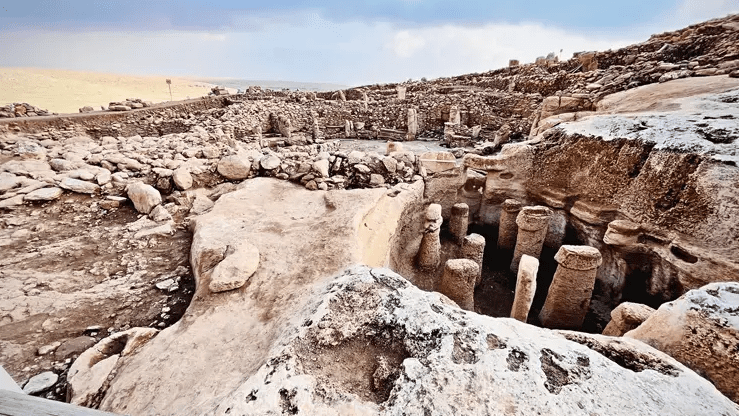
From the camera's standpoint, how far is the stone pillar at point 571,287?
391cm

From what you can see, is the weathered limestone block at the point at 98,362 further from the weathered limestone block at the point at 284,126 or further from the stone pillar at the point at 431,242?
the weathered limestone block at the point at 284,126

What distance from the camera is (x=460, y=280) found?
3.91m

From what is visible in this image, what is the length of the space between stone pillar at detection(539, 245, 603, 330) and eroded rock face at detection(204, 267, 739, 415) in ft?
7.64

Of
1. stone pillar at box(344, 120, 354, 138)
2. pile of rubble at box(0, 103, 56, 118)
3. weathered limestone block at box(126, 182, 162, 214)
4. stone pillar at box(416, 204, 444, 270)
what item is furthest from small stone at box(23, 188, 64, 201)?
stone pillar at box(344, 120, 354, 138)

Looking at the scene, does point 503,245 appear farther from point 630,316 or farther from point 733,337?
point 733,337

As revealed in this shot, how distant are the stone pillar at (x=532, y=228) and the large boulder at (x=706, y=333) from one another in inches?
112

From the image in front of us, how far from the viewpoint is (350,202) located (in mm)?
3969

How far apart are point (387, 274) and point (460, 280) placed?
2134 millimetres

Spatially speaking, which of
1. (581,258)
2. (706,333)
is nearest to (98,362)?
(706,333)

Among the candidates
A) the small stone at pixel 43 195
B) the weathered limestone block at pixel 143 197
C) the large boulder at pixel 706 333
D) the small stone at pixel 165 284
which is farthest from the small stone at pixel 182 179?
the large boulder at pixel 706 333

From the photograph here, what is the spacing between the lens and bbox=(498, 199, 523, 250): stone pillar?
566cm

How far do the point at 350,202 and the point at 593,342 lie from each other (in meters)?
2.80

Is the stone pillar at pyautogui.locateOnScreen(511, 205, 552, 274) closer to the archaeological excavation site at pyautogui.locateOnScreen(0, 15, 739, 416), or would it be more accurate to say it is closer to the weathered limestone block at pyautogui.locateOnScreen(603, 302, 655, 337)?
the archaeological excavation site at pyautogui.locateOnScreen(0, 15, 739, 416)

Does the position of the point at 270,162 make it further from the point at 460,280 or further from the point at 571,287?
the point at 571,287
